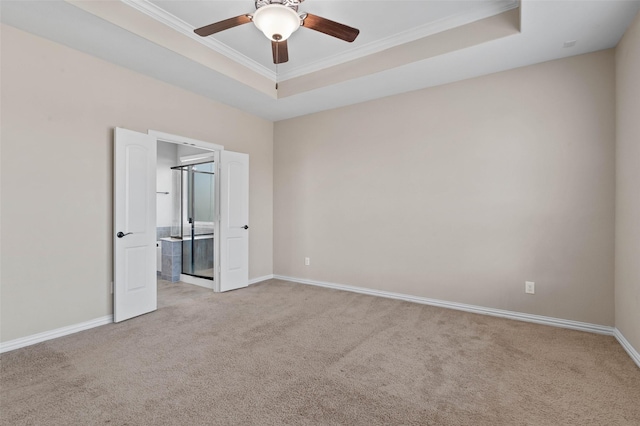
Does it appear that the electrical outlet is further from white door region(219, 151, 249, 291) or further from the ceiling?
white door region(219, 151, 249, 291)

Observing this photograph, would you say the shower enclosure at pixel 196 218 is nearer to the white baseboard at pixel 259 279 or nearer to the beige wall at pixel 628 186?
the white baseboard at pixel 259 279

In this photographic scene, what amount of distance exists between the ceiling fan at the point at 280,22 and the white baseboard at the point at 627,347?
10.9ft

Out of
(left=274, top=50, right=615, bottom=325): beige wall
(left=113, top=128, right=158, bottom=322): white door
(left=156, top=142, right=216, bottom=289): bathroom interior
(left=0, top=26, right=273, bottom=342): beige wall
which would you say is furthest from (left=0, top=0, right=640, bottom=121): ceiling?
(left=156, top=142, right=216, bottom=289): bathroom interior

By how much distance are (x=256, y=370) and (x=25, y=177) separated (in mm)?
2677

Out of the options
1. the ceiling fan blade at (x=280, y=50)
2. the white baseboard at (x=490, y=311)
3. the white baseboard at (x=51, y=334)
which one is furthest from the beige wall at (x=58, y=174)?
the white baseboard at (x=490, y=311)

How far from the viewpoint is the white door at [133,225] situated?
11.0 feet

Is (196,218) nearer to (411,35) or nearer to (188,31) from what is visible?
(188,31)

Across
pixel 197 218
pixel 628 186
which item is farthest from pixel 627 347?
pixel 197 218

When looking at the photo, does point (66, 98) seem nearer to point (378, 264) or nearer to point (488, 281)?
point (378, 264)

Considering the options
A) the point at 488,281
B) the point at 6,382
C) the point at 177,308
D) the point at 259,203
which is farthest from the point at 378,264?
the point at 6,382

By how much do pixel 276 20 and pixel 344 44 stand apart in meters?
1.49

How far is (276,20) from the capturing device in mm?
2246

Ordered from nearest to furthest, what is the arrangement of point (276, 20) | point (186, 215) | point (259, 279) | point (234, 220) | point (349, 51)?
point (276, 20)
point (349, 51)
point (234, 220)
point (259, 279)
point (186, 215)

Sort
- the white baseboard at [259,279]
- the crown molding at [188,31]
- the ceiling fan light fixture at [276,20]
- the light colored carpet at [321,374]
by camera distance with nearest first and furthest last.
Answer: the light colored carpet at [321,374], the ceiling fan light fixture at [276,20], the crown molding at [188,31], the white baseboard at [259,279]
